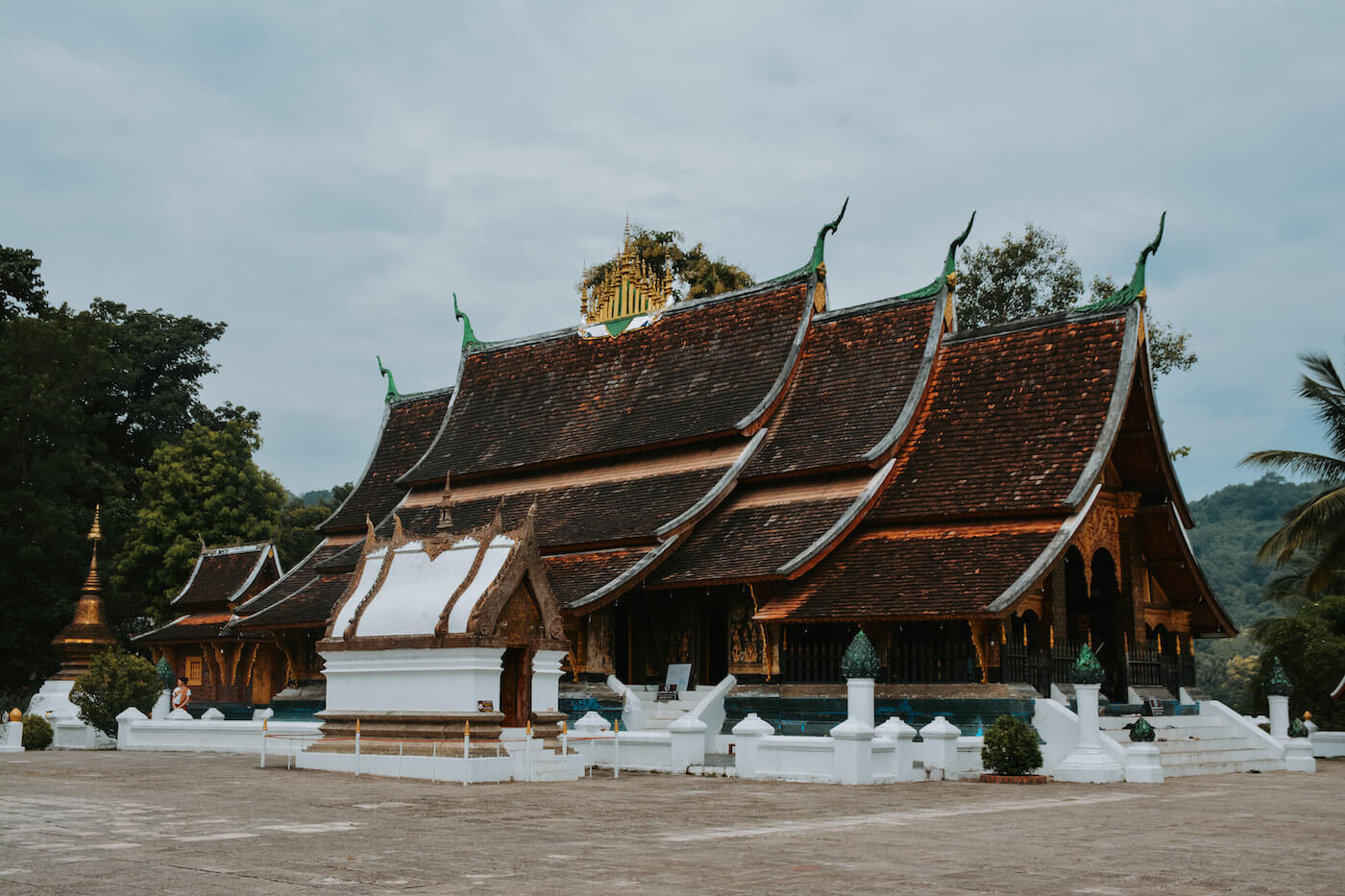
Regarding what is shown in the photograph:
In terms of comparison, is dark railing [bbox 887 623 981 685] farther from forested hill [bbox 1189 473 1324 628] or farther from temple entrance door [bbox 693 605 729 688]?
forested hill [bbox 1189 473 1324 628]

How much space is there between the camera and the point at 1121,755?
15.8m


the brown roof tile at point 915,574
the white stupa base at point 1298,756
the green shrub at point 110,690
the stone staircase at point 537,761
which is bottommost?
the white stupa base at point 1298,756

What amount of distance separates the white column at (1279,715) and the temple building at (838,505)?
5.95 feet

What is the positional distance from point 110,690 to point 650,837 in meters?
16.4

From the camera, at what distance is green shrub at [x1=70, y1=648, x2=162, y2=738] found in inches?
896

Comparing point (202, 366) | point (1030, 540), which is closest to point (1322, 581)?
point (1030, 540)

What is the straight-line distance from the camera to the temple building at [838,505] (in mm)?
18078

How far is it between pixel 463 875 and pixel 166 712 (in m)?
20.7

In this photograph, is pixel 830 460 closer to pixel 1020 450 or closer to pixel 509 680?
pixel 1020 450

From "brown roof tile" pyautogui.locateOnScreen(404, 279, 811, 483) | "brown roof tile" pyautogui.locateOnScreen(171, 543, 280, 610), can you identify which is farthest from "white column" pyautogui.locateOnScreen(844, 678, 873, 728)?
"brown roof tile" pyautogui.locateOnScreen(171, 543, 280, 610)

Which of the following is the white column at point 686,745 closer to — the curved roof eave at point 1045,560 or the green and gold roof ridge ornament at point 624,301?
the curved roof eave at point 1045,560

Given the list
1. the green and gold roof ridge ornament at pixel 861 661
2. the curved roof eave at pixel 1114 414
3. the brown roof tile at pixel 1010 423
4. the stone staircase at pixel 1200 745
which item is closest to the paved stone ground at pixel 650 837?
the green and gold roof ridge ornament at pixel 861 661

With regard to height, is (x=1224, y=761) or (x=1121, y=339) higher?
(x=1121, y=339)

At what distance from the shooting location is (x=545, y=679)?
16188 mm
